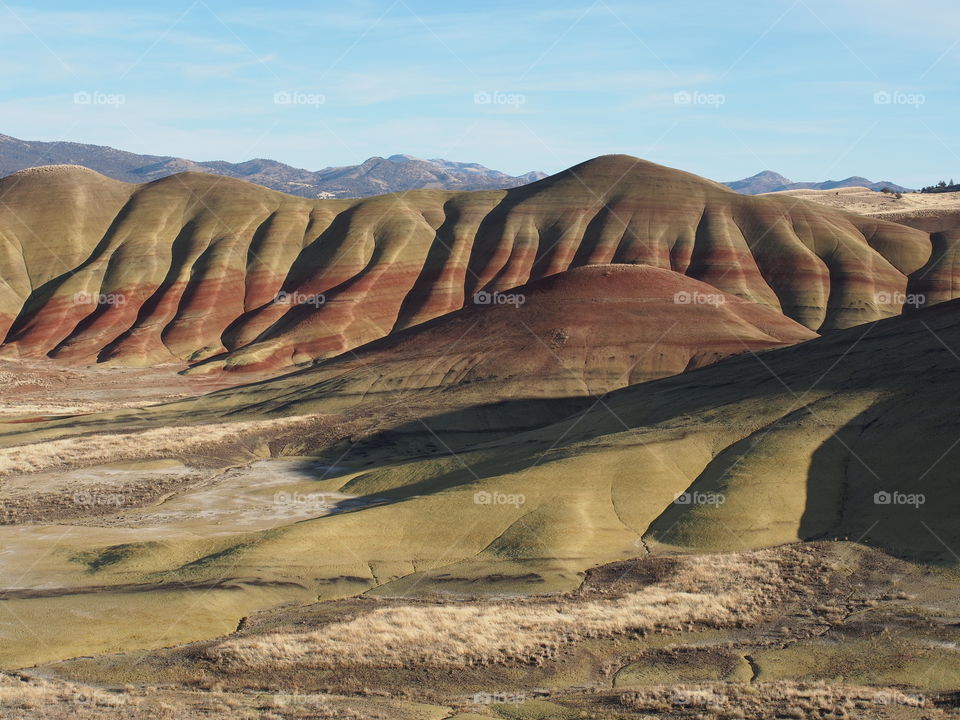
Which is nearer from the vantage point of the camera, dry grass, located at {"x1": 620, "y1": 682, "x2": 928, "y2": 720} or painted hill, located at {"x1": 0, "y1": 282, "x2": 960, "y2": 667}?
dry grass, located at {"x1": 620, "y1": 682, "x2": 928, "y2": 720}

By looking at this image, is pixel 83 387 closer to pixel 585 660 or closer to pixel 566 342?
pixel 566 342

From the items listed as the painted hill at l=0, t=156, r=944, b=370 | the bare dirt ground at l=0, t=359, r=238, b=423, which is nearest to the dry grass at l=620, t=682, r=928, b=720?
the bare dirt ground at l=0, t=359, r=238, b=423

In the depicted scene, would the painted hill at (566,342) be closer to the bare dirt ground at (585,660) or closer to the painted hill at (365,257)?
the painted hill at (365,257)

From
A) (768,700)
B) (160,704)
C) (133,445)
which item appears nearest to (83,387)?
(133,445)

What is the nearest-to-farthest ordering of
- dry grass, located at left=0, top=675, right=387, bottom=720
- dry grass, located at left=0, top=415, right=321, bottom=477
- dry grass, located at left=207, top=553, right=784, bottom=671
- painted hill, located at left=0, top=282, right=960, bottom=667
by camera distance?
dry grass, located at left=0, top=675, right=387, bottom=720 → dry grass, located at left=207, top=553, right=784, bottom=671 → painted hill, located at left=0, top=282, right=960, bottom=667 → dry grass, located at left=0, top=415, right=321, bottom=477

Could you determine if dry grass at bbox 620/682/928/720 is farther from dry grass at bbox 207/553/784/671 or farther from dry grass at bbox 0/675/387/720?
dry grass at bbox 0/675/387/720
